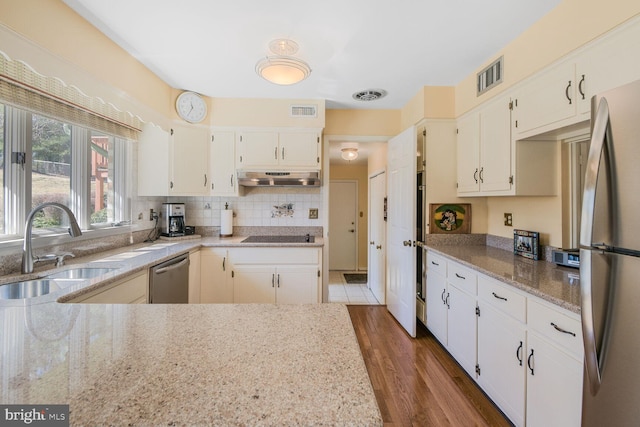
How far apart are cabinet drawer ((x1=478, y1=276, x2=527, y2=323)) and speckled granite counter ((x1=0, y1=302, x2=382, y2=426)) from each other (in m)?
1.13

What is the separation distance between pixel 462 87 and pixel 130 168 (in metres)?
3.52

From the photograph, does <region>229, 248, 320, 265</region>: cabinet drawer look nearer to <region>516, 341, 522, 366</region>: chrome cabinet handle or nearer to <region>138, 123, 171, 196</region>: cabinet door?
<region>138, 123, 171, 196</region>: cabinet door

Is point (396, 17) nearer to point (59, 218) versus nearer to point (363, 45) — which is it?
point (363, 45)

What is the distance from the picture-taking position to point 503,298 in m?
1.61

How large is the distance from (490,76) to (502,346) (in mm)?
2090

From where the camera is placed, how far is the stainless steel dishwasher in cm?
205

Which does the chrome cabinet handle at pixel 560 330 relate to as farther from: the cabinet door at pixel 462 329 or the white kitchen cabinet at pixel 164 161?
the white kitchen cabinet at pixel 164 161

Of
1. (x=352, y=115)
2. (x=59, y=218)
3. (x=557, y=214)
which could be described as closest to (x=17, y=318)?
(x=59, y=218)

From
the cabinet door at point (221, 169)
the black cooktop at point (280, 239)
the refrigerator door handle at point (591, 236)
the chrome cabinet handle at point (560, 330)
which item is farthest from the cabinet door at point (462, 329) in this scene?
the cabinet door at point (221, 169)

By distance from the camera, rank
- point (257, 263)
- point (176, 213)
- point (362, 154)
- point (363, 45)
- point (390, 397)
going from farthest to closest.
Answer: point (362, 154) → point (176, 213) → point (257, 263) → point (363, 45) → point (390, 397)

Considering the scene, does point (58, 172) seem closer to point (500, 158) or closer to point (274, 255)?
point (274, 255)

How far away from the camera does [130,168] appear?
2836 mm

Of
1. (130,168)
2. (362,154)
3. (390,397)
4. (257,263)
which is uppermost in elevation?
(362,154)

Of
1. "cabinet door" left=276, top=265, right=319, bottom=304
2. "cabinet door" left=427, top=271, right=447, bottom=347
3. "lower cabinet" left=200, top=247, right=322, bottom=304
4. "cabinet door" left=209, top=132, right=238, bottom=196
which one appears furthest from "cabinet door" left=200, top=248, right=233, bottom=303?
"cabinet door" left=427, top=271, right=447, bottom=347
